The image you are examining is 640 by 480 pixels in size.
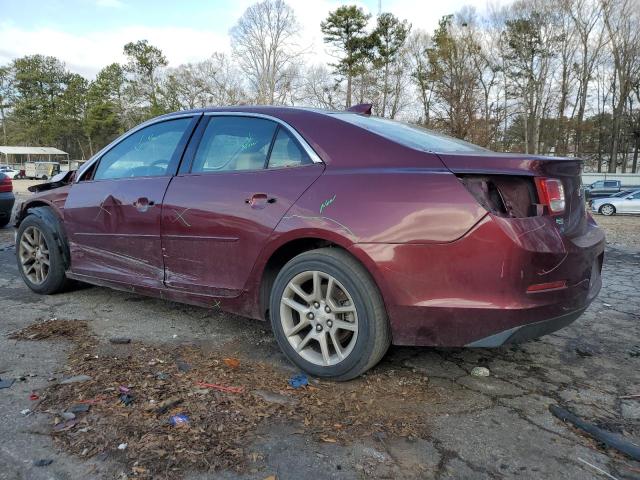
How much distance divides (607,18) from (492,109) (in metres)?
12.1

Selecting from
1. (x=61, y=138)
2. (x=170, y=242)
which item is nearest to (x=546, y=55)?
(x=170, y=242)

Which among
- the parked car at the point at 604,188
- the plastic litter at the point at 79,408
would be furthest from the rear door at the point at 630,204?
the plastic litter at the point at 79,408

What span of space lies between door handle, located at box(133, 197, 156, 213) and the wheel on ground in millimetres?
24919

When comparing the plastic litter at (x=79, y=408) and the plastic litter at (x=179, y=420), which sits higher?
the plastic litter at (x=79, y=408)

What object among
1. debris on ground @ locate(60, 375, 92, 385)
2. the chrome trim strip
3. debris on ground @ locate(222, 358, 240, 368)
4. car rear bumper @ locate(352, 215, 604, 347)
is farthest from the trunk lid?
debris on ground @ locate(60, 375, 92, 385)

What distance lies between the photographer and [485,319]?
237 cm

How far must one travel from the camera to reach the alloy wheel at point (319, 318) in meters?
2.68

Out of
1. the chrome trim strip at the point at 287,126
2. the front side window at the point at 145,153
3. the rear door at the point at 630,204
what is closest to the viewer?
the chrome trim strip at the point at 287,126

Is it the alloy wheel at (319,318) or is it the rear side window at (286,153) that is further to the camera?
the rear side window at (286,153)

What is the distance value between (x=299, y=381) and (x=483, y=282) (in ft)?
3.64

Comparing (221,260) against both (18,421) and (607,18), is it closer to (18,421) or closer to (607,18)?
(18,421)

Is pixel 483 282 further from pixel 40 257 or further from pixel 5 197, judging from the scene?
pixel 5 197

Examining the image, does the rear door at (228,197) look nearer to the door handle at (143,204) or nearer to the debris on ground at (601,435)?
the door handle at (143,204)

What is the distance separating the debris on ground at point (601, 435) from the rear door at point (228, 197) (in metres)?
1.69
